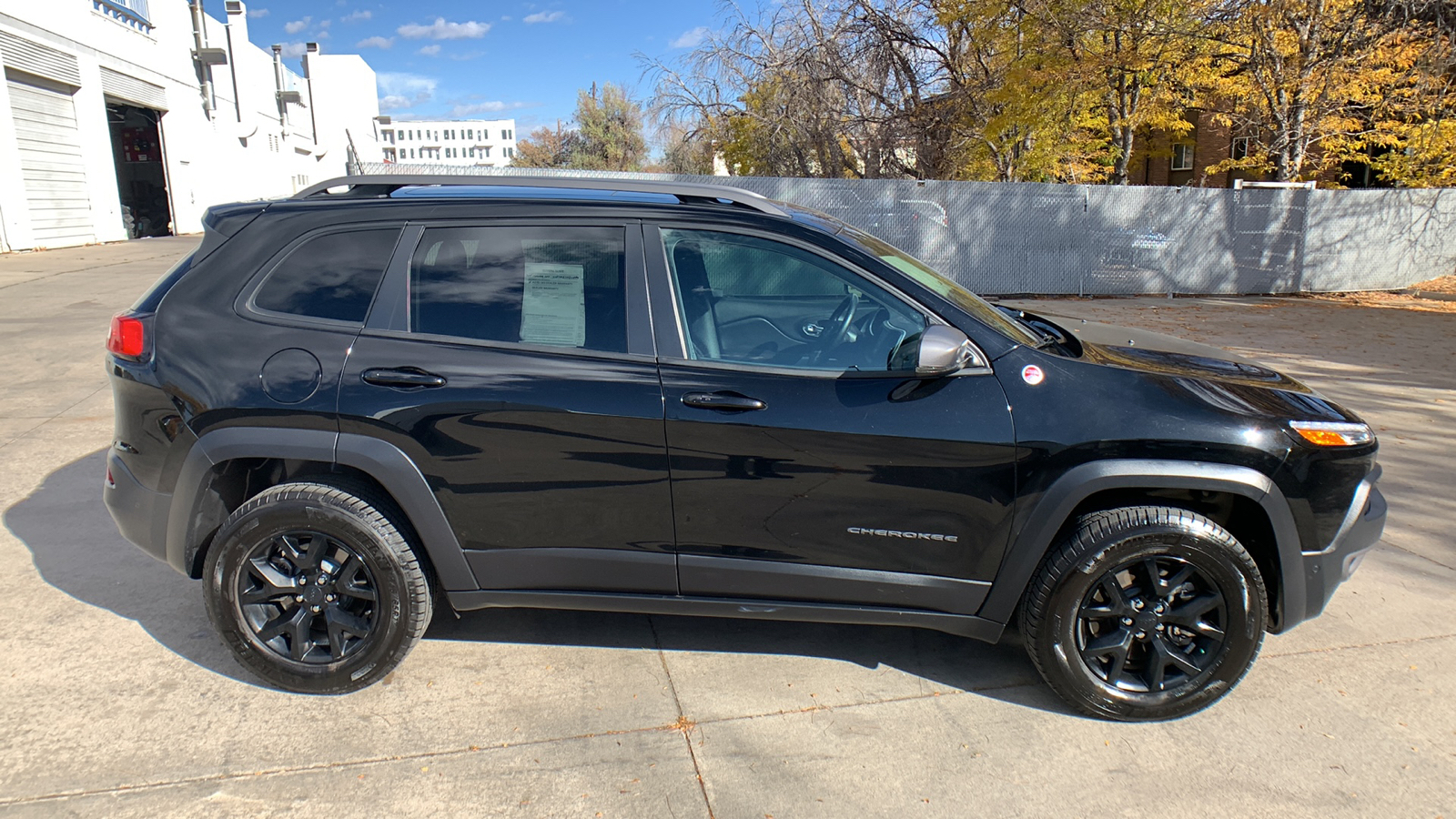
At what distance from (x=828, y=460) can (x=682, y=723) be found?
1.03m

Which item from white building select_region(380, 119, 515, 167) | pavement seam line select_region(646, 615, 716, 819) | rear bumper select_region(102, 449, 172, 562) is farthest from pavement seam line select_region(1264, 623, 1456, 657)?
white building select_region(380, 119, 515, 167)

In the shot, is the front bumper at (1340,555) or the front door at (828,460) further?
the front bumper at (1340,555)

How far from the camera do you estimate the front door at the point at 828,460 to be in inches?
114

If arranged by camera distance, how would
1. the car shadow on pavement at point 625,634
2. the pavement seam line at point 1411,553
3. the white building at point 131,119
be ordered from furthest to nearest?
the white building at point 131,119, the pavement seam line at point 1411,553, the car shadow on pavement at point 625,634

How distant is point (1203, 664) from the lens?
120 inches

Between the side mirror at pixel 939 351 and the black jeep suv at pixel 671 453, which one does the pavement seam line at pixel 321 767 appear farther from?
the side mirror at pixel 939 351

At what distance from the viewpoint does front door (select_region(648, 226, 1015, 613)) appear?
9.50 ft

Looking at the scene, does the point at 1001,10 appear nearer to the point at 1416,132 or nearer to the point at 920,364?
the point at 1416,132

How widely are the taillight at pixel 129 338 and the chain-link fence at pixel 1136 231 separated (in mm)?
10743

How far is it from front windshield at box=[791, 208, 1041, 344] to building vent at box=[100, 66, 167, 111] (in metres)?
25.3

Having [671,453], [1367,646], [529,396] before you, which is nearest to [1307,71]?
[1367,646]

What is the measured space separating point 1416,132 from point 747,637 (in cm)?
1939

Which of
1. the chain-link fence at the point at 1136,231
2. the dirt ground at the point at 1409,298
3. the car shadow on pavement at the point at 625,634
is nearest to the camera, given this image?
the car shadow on pavement at the point at 625,634

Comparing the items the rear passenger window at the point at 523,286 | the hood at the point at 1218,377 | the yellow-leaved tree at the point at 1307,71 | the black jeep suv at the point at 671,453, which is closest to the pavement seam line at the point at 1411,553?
the black jeep suv at the point at 671,453
